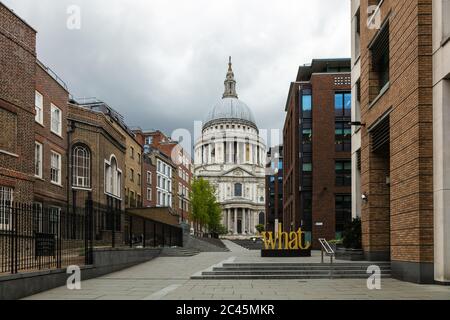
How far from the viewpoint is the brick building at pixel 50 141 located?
28578mm

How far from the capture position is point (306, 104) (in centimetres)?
5472

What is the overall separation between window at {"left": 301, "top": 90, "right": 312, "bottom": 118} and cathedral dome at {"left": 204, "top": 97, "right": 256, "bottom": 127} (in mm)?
113599

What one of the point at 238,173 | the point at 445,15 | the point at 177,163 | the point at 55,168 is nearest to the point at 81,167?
the point at 55,168

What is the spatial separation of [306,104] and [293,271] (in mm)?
36603

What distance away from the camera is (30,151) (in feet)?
83.5

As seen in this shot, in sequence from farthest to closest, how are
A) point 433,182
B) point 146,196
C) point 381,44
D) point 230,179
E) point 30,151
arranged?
point 230,179, point 146,196, point 30,151, point 381,44, point 433,182

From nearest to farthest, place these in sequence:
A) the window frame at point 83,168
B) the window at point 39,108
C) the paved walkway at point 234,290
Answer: the paved walkway at point 234,290 → the window at point 39,108 → the window frame at point 83,168

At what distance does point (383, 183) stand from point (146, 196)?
43.5m

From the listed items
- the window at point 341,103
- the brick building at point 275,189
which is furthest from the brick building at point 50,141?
the brick building at point 275,189

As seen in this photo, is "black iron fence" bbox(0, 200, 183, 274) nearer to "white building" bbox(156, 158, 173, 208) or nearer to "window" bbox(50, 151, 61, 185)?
"window" bbox(50, 151, 61, 185)

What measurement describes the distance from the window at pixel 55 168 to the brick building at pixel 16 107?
18.0 feet

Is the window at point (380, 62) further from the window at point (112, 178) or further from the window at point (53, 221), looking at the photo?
the window at point (112, 178)

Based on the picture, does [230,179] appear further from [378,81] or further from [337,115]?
[378,81]
